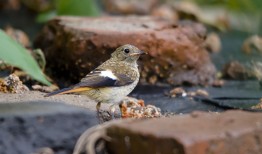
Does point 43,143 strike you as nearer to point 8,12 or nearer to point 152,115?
point 152,115

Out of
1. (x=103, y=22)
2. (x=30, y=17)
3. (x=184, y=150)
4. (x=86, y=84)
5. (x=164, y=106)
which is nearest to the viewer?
(x=184, y=150)

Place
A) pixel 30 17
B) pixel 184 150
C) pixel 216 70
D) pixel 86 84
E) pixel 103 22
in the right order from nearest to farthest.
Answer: pixel 184 150, pixel 86 84, pixel 103 22, pixel 216 70, pixel 30 17

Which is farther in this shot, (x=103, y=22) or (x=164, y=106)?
(x=103, y=22)

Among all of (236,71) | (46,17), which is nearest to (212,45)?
(236,71)

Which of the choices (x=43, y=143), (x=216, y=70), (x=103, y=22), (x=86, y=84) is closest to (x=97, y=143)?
(x=43, y=143)

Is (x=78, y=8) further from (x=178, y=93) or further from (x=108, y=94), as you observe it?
(x=108, y=94)

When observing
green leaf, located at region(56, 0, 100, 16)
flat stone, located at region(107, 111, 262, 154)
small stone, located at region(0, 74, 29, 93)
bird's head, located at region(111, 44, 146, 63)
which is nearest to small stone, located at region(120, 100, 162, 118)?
bird's head, located at region(111, 44, 146, 63)

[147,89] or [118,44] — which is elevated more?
[118,44]

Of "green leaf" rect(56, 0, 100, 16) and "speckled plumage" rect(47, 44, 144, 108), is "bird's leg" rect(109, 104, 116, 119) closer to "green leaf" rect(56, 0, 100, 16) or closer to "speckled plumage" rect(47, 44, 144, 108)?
"speckled plumage" rect(47, 44, 144, 108)
